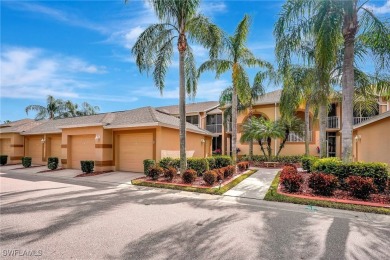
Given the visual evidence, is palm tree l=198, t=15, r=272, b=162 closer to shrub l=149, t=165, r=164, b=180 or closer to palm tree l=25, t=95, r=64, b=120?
shrub l=149, t=165, r=164, b=180

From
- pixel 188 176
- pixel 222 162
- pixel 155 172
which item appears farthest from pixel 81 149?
pixel 222 162

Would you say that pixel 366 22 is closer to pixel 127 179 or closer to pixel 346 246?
pixel 346 246

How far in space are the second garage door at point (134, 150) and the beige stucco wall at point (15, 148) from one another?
1480cm

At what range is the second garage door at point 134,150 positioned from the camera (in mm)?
15133

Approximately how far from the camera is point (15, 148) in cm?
2338

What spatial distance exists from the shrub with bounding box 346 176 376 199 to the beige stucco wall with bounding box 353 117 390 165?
598cm

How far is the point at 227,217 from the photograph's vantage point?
628 cm

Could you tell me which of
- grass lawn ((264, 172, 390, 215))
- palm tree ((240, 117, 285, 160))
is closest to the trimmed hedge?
grass lawn ((264, 172, 390, 215))

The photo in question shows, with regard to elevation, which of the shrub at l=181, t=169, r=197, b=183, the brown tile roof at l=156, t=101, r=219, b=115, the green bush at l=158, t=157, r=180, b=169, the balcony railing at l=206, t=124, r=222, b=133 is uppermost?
the brown tile roof at l=156, t=101, r=219, b=115

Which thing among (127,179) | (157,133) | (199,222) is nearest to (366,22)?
(199,222)

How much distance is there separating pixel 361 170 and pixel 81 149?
57.7 feet

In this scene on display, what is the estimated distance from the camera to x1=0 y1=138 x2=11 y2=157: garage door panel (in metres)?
24.0

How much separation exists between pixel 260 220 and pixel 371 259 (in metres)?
2.47

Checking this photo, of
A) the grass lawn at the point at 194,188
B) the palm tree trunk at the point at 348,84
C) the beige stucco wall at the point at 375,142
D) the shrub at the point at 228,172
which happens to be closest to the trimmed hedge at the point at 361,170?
the palm tree trunk at the point at 348,84
